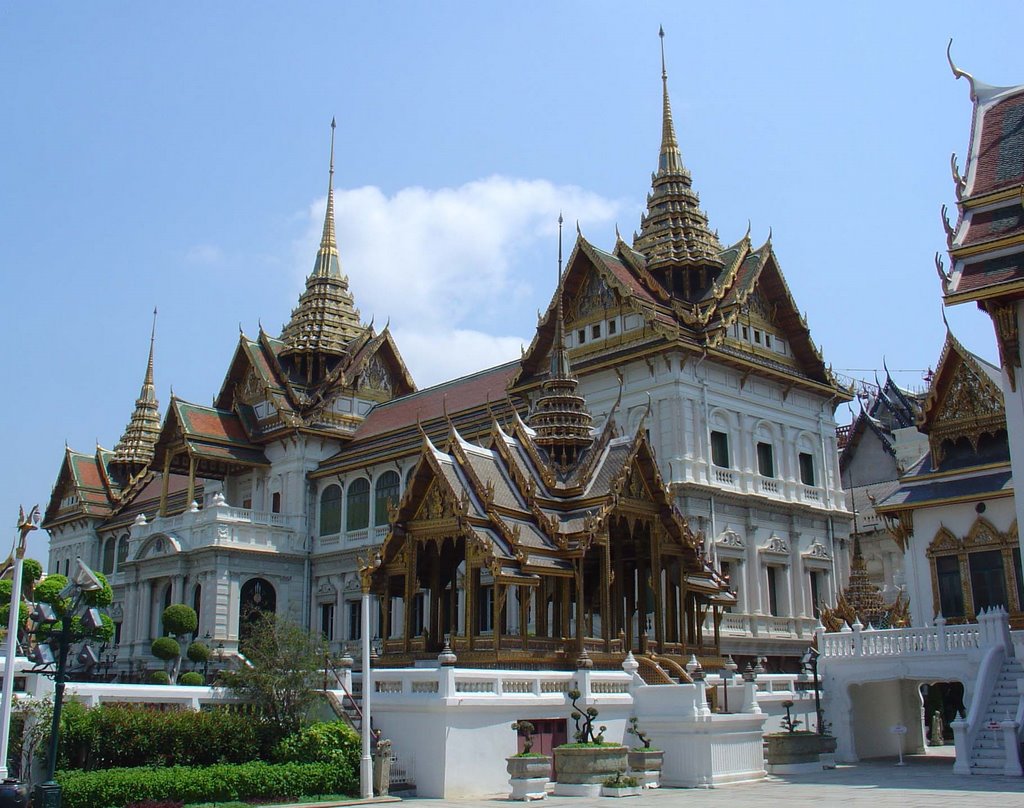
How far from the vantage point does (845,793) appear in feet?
46.8

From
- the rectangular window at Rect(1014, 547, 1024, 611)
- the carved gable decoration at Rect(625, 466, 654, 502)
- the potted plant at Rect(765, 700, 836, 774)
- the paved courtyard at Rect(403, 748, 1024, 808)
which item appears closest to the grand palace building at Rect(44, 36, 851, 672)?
the carved gable decoration at Rect(625, 466, 654, 502)

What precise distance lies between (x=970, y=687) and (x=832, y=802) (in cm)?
672

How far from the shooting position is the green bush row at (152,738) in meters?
13.5

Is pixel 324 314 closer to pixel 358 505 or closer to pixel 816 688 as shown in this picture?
pixel 358 505

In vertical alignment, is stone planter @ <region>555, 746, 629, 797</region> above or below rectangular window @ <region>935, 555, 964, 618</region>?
below

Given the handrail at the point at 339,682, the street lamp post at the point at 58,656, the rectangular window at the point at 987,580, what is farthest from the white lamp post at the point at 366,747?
the rectangular window at the point at 987,580

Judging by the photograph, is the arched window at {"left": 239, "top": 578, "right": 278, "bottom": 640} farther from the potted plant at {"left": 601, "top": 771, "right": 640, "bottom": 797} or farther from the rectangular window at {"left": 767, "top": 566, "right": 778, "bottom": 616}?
the potted plant at {"left": 601, "top": 771, "right": 640, "bottom": 797}

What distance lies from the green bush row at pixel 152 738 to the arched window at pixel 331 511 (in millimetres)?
29840

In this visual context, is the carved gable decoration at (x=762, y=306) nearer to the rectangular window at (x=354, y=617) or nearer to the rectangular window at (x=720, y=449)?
the rectangular window at (x=720, y=449)

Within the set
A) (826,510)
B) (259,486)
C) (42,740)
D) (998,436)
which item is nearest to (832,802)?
(42,740)

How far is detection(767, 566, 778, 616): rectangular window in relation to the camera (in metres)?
34.2

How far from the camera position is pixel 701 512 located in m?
32.4

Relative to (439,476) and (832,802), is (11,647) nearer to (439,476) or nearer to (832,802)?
(439,476)

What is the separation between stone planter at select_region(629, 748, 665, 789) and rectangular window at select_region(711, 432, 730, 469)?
18803 mm
